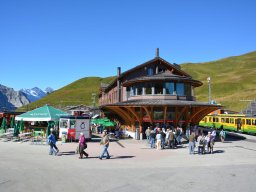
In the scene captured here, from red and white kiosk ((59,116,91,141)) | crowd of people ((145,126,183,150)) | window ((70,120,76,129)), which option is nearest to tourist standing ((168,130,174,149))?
crowd of people ((145,126,183,150))

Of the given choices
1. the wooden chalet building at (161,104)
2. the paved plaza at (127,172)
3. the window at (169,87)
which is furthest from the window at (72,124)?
the window at (169,87)

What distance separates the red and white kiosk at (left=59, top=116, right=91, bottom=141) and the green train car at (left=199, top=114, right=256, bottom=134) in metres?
17.7

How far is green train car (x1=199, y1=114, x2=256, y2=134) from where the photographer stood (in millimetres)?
40969

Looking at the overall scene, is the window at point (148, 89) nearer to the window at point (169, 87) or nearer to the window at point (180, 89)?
the window at point (169, 87)

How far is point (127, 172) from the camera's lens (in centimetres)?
1498

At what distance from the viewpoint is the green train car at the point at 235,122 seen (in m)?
41.0

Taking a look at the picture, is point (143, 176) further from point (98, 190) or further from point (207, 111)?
point (207, 111)

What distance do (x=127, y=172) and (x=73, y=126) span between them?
1562cm

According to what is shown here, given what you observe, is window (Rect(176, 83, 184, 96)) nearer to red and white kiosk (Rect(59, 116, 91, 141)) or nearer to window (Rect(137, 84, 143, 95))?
window (Rect(137, 84, 143, 95))

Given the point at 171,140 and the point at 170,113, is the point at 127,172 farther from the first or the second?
the point at 170,113

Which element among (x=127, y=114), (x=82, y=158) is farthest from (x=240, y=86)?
(x=82, y=158)

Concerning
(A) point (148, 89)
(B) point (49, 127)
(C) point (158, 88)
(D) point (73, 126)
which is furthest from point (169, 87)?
(B) point (49, 127)

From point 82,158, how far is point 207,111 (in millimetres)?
20484

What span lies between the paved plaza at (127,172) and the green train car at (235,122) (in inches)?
823
